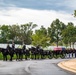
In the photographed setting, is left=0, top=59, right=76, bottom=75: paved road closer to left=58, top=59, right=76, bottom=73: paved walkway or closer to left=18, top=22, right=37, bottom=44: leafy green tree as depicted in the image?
left=58, top=59, right=76, bottom=73: paved walkway

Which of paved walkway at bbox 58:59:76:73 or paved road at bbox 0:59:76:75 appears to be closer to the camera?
paved road at bbox 0:59:76:75

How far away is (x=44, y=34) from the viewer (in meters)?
99.9

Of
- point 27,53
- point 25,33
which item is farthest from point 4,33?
point 27,53

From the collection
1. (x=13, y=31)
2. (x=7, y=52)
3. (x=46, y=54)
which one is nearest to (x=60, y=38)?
(x=13, y=31)

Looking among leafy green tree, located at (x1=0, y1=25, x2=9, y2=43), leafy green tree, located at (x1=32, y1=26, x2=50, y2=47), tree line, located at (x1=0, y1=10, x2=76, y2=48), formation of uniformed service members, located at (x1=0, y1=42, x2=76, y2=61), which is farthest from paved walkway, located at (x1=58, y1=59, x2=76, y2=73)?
leafy green tree, located at (x1=0, y1=25, x2=9, y2=43)

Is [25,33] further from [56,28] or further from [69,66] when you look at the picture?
[69,66]

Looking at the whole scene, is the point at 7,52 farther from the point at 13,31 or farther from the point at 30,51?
the point at 13,31

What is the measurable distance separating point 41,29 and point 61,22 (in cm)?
672

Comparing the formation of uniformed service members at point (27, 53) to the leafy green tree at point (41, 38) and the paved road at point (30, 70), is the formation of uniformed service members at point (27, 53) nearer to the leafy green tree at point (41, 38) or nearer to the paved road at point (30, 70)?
the paved road at point (30, 70)

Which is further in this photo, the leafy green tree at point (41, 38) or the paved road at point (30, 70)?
the leafy green tree at point (41, 38)

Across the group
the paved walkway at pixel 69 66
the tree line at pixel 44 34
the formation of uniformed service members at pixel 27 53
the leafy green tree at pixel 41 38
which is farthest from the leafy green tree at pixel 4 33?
the paved walkway at pixel 69 66

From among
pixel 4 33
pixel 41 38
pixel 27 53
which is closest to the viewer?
pixel 27 53

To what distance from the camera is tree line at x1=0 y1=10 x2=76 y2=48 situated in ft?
293

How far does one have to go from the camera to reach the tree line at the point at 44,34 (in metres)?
89.3
